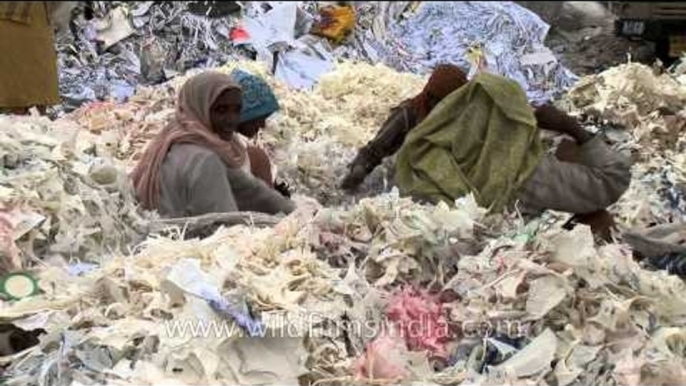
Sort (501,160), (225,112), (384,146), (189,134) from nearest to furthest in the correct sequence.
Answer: (501,160) → (189,134) → (225,112) → (384,146)

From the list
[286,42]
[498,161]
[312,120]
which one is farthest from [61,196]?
[286,42]

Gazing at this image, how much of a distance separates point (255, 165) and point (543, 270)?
1.92 meters

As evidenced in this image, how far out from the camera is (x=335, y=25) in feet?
27.3

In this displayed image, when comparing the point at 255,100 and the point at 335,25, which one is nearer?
the point at 255,100

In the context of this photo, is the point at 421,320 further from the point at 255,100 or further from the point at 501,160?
the point at 255,100

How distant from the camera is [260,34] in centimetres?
800

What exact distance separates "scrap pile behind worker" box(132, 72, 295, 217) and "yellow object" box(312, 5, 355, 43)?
431 centimetres

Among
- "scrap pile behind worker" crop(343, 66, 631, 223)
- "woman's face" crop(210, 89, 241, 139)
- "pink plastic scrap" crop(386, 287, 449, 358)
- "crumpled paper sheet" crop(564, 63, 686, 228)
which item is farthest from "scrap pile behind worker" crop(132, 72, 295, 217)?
"crumpled paper sheet" crop(564, 63, 686, 228)

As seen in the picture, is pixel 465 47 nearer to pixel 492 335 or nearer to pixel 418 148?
pixel 418 148

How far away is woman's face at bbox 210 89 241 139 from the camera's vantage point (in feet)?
12.8

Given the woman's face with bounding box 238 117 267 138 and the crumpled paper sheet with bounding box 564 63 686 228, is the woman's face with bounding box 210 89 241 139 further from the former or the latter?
the crumpled paper sheet with bounding box 564 63 686 228

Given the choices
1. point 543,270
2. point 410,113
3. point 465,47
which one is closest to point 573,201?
point 410,113

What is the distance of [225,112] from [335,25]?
4526 millimetres

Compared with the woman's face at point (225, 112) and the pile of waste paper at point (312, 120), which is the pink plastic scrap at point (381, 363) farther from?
the pile of waste paper at point (312, 120)
